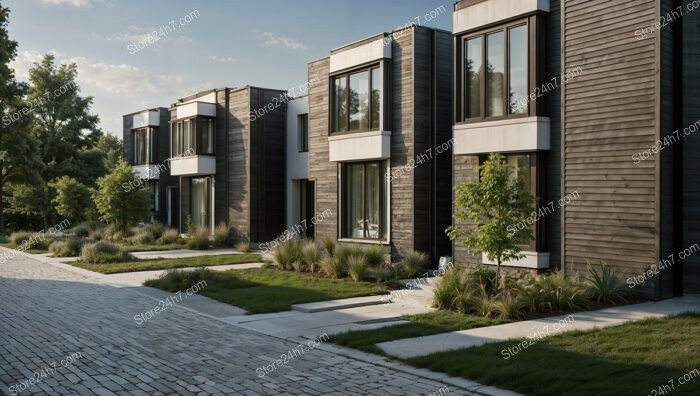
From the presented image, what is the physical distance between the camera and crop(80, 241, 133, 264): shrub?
19453 mm

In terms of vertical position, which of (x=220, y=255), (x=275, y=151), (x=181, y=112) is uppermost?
(x=181, y=112)

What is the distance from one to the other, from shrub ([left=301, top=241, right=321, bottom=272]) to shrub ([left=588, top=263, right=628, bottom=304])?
7.28 m

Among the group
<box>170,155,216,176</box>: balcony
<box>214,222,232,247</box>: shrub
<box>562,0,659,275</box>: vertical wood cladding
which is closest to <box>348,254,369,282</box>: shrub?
<box>562,0,659,275</box>: vertical wood cladding

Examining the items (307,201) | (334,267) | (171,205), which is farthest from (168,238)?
(334,267)

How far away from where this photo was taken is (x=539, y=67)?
1292 centimetres

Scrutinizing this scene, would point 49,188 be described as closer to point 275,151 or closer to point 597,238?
Result: point 275,151

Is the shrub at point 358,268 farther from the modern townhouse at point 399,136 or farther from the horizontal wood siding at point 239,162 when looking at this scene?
the horizontal wood siding at point 239,162

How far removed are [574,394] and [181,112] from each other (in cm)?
2473

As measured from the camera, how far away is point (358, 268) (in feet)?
47.4

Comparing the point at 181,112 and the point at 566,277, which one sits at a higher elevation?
the point at 181,112

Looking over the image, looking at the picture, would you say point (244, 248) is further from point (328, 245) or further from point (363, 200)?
point (363, 200)

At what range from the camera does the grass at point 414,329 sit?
27.4 ft

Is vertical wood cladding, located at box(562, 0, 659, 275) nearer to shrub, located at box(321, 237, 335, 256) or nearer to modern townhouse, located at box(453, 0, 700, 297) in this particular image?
modern townhouse, located at box(453, 0, 700, 297)

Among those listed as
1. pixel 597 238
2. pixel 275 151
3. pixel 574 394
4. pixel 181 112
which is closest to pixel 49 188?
pixel 181 112
